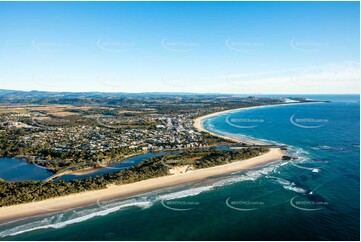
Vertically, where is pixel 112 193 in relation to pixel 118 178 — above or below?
below

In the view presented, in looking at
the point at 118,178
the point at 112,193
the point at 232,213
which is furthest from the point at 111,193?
the point at 232,213

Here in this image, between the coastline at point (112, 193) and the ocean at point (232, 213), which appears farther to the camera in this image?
the coastline at point (112, 193)

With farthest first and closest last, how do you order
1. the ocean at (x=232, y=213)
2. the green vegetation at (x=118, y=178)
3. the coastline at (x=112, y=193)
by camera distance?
the green vegetation at (x=118, y=178) → the coastline at (x=112, y=193) → the ocean at (x=232, y=213)

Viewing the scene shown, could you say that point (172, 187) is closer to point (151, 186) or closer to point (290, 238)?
point (151, 186)

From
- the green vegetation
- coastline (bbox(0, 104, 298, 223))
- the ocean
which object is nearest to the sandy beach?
coastline (bbox(0, 104, 298, 223))

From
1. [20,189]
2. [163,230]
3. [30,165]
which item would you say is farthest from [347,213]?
[30,165]

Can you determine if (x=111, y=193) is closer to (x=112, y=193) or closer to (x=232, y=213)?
(x=112, y=193)

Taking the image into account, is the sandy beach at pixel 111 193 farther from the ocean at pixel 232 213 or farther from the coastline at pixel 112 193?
the ocean at pixel 232 213

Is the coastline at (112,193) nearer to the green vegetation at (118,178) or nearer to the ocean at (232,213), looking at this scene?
the green vegetation at (118,178)

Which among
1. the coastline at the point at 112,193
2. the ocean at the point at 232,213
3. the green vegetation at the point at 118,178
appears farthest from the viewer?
the green vegetation at the point at 118,178

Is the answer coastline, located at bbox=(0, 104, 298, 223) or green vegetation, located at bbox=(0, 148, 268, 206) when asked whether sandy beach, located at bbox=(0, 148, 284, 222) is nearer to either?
coastline, located at bbox=(0, 104, 298, 223)

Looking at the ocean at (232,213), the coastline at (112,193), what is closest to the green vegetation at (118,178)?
the coastline at (112,193)
